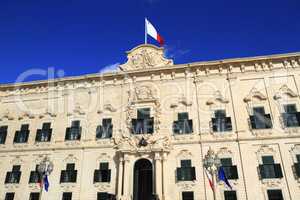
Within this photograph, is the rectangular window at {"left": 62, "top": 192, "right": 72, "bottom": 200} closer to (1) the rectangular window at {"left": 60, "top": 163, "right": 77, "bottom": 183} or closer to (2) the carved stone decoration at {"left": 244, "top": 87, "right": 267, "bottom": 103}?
(1) the rectangular window at {"left": 60, "top": 163, "right": 77, "bottom": 183}

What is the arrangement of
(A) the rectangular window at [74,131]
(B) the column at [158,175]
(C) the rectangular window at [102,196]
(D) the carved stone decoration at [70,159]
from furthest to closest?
1. (A) the rectangular window at [74,131]
2. (D) the carved stone decoration at [70,159]
3. (C) the rectangular window at [102,196]
4. (B) the column at [158,175]

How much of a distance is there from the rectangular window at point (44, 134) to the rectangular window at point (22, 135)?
1.13m

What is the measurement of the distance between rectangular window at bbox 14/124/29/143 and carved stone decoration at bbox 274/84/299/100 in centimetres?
2188

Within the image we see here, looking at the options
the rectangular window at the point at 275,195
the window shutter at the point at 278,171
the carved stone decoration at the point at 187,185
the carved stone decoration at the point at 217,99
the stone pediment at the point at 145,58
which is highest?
the stone pediment at the point at 145,58

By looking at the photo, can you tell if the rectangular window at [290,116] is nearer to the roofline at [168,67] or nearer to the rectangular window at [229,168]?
the roofline at [168,67]

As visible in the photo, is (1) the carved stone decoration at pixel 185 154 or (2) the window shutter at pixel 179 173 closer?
(2) the window shutter at pixel 179 173

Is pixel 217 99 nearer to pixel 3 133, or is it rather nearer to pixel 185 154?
pixel 185 154

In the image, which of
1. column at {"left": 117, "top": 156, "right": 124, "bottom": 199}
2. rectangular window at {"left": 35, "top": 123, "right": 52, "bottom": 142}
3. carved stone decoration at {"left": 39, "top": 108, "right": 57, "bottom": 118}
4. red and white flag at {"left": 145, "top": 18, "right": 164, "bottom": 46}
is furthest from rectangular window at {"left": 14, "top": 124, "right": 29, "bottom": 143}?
red and white flag at {"left": 145, "top": 18, "right": 164, "bottom": 46}

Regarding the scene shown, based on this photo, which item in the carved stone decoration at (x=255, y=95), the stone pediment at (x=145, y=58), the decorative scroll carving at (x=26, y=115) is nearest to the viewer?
the carved stone decoration at (x=255, y=95)

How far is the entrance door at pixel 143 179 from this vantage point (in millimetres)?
18859

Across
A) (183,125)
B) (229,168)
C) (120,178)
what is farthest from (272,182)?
(120,178)

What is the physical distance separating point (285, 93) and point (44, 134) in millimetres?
20911

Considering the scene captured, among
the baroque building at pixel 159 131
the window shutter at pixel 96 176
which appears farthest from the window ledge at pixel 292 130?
the window shutter at pixel 96 176

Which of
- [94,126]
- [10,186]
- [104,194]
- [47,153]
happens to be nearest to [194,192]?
[104,194]
